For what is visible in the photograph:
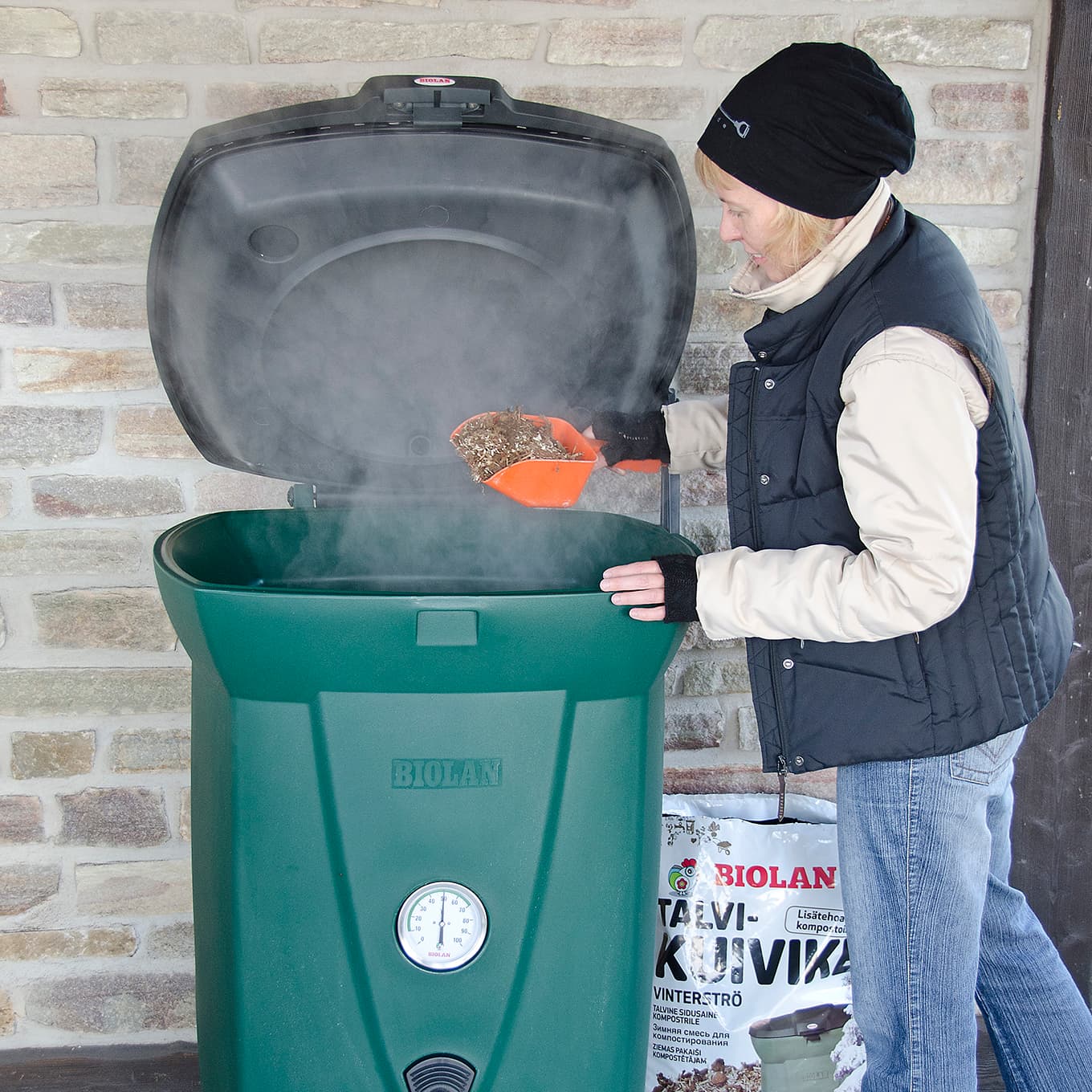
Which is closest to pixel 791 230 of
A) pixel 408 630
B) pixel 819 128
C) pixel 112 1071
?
pixel 819 128

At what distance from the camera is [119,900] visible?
2.13 metres

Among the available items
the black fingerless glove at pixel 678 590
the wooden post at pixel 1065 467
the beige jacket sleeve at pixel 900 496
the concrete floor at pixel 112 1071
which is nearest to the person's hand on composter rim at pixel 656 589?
the black fingerless glove at pixel 678 590

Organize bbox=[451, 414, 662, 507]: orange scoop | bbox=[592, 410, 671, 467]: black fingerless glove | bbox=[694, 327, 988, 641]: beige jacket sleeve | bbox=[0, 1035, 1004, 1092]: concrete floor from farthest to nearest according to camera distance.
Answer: bbox=[0, 1035, 1004, 1092]: concrete floor
bbox=[592, 410, 671, 467]: black fingerless glove
bbox=[451, 414, 662, 507]: orange scoop
bbox=[694, 327, 988, 641]: beige jacket sleeve

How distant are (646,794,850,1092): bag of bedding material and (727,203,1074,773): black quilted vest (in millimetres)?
535

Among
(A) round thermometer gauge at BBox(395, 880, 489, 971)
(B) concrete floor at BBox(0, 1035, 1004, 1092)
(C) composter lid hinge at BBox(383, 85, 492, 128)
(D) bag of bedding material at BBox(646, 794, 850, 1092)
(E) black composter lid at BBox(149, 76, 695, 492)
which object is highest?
(C) composter lid hinge at BBox(383, 85, 492, 128)

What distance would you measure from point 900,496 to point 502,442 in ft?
2.04

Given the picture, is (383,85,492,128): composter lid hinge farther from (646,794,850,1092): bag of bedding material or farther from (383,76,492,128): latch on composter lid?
(646,794,850,1092): bag of bedding material

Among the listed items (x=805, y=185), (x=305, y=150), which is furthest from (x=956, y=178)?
(x=305, y=150)

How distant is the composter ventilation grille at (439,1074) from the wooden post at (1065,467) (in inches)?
51.5

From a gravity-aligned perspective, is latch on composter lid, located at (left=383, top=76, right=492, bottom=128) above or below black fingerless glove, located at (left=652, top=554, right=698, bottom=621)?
above

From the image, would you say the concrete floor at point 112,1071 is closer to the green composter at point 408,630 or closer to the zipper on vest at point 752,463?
the green composter at point 408,630

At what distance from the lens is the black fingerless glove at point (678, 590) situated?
4.61 feet

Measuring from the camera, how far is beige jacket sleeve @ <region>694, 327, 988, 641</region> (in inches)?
50.9

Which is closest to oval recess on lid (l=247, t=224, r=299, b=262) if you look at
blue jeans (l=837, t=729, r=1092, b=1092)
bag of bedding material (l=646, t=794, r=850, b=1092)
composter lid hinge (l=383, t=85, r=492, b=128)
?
composter lid hinge (l=383, t=85, r=492, b=128)
